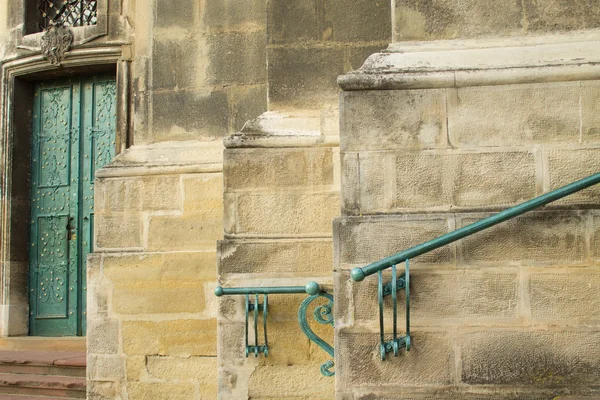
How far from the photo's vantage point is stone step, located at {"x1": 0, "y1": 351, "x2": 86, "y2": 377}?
6.14m

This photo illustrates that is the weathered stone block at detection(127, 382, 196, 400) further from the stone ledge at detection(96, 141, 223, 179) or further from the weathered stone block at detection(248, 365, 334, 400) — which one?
the stone ledge at detection(96, 141, 223, 179)

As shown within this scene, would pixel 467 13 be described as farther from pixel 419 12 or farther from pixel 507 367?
pixel 507 367

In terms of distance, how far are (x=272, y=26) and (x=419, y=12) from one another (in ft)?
4.38

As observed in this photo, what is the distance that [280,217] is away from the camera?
14.4 ft

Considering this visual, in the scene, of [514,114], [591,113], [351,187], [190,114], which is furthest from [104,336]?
[591,113]

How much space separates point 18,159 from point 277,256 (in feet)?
13.7

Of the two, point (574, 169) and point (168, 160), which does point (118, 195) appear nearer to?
point (168, 160)

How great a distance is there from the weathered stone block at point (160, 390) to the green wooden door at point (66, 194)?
7.58 ft

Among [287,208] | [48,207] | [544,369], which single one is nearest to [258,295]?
[287,208]

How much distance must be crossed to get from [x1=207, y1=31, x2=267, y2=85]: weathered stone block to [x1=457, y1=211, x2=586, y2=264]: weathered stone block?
263cm

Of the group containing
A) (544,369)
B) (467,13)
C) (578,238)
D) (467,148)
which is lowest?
(544,369)

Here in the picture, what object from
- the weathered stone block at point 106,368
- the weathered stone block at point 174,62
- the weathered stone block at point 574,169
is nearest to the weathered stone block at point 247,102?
the weathered stone block at point 174,62

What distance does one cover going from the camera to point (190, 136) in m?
5.61

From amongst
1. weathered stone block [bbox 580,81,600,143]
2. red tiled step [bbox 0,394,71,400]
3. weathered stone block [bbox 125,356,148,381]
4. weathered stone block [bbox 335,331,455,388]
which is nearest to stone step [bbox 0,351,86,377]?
red tiled step [bbox 0,394,71,400]
